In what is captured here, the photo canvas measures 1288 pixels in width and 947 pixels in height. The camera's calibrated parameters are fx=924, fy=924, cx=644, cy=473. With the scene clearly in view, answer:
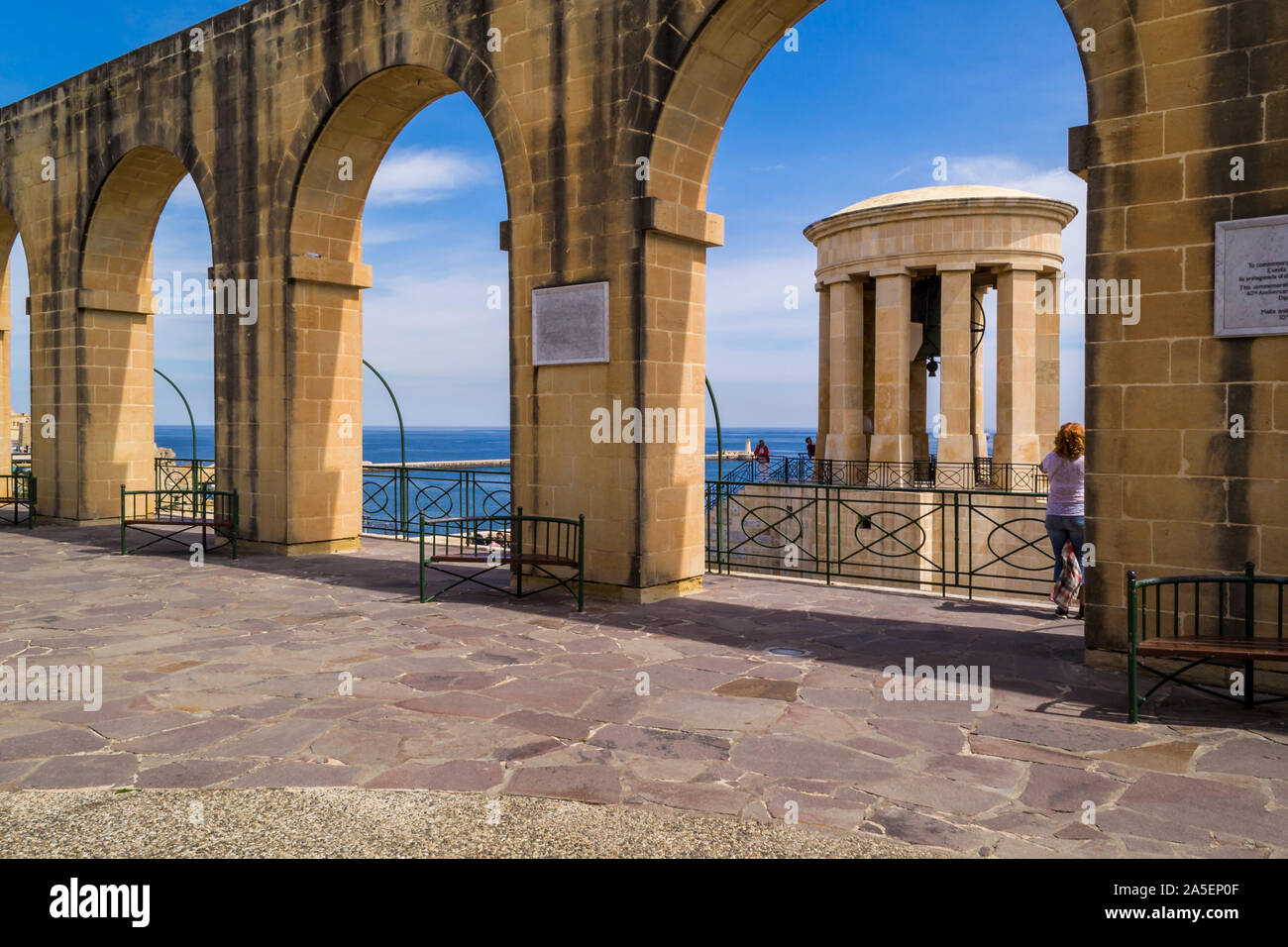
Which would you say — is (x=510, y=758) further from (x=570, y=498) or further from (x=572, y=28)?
(x=572, y=28)

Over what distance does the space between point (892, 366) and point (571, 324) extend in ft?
46.4

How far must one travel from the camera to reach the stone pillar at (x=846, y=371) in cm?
2227

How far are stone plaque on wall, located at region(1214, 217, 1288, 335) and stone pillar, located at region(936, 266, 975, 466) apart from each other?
51.9 feet

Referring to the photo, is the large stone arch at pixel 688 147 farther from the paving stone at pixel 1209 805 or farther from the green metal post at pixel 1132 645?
the paving stone at pixel 1209 805

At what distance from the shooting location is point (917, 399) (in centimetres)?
2602

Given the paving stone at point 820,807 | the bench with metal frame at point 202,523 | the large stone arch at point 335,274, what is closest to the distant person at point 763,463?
the large stone arch at point 335,274

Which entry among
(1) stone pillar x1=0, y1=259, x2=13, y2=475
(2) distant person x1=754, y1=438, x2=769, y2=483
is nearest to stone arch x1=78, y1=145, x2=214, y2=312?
Result: (1) stone pillar x1=0, y1=259, x2=13, y2=475

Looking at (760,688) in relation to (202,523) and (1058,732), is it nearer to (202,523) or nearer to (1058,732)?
(1058,732)

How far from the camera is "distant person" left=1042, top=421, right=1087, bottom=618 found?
7844 millimetres

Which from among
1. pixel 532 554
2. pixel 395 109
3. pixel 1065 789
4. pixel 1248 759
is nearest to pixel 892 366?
pixel 395 109

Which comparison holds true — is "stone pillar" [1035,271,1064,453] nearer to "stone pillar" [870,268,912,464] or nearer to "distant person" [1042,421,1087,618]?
"stone pillar" [870,268,912,464]

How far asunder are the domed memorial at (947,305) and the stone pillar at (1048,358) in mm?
24

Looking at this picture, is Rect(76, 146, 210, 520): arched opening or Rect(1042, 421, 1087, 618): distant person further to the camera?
Rect(76, 146, 210, 520): arched opening
